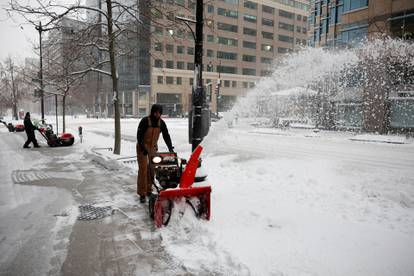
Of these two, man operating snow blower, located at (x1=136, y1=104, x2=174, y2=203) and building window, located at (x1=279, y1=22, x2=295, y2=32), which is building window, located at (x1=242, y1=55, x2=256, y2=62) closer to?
building window, located at (x1=279, y1=22, x2=295, y2=32)

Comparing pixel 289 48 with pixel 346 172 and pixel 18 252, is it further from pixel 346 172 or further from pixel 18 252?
pixel 18 252

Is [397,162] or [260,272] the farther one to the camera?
[397,162]

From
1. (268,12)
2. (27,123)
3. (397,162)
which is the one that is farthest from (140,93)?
(397,162)

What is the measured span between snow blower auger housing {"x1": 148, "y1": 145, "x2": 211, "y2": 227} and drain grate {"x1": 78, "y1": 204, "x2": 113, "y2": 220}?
93 centimetres

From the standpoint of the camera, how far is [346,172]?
28.7ft

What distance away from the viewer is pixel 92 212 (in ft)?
17.9

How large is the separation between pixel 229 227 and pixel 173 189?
1.10m

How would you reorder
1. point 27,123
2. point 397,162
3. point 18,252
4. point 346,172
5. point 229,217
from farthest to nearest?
point 27,123 < point 397,162 < point 346,172 < point 229,217 < point 18,252

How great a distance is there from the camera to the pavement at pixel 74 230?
3.59 meters

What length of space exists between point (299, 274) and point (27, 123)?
14.6 metres

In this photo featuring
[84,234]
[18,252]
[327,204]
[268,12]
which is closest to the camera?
[18,252]

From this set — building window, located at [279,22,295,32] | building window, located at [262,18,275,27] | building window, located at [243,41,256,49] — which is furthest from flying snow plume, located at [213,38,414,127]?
building window, located at [279,22,295,32]

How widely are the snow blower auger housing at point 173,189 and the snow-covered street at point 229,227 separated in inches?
7.6

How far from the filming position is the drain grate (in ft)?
17.0
